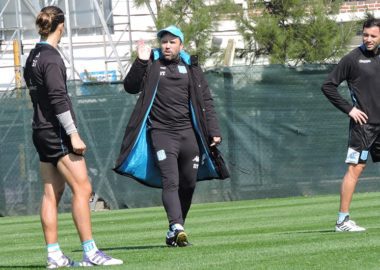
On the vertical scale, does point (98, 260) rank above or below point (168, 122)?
below

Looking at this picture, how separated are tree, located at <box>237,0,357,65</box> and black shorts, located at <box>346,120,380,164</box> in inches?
504

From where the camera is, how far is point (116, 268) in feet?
26.7

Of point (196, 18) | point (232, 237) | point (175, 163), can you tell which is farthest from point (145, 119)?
point (196, 18)

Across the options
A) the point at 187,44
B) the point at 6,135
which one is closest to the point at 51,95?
the point at 6,135

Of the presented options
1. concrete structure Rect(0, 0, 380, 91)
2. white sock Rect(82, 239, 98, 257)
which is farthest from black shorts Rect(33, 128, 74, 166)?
concrete structure Rect(0, 0, 380, 91)

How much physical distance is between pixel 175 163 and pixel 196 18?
13.9 metres

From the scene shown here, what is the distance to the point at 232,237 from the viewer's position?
10922mm

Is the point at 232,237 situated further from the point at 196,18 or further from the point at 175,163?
the point at 196,18

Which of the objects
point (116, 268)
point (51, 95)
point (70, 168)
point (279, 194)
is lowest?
point (279, 194)

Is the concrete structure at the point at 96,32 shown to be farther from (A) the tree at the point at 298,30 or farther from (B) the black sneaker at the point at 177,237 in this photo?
(B) the black sneaker at the point at 177,237

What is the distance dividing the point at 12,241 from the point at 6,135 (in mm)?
6787

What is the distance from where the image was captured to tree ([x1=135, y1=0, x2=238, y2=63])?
23.6m

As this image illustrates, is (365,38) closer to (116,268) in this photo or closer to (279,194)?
(116,268)

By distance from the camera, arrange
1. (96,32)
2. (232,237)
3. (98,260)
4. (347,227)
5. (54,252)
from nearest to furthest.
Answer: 1. (98,260)
2. (54,252)
3. (347,227)
4. (232,237)
5. (96,32)
